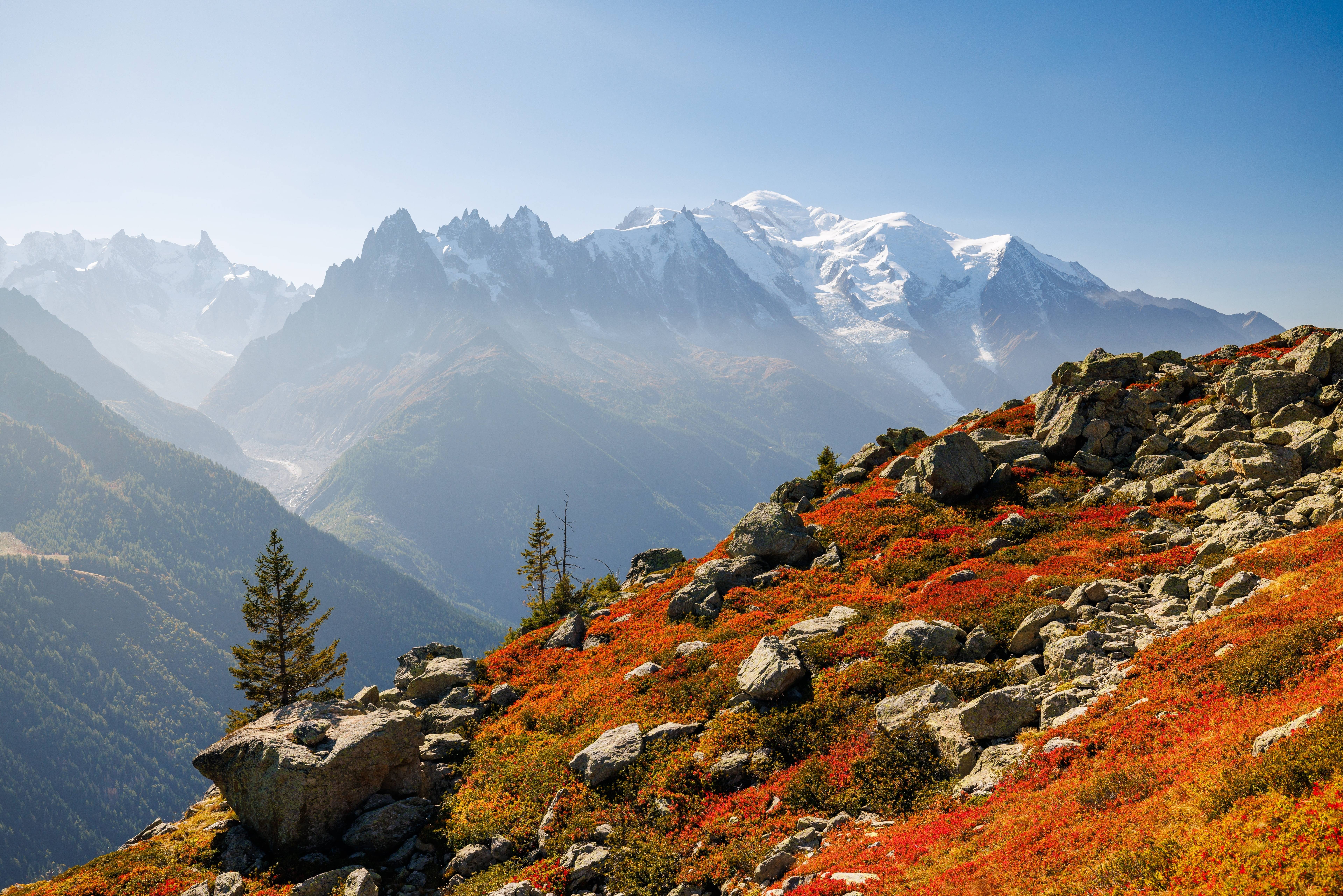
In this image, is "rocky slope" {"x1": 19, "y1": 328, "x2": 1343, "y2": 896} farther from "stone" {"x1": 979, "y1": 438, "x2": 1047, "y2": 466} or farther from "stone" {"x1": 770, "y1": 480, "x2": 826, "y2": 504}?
"stone" {"x1": 770, "y1": 480, "x2": 826, "y2": 504}

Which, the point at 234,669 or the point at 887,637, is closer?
the point at 887,637

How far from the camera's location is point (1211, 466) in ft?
98.7

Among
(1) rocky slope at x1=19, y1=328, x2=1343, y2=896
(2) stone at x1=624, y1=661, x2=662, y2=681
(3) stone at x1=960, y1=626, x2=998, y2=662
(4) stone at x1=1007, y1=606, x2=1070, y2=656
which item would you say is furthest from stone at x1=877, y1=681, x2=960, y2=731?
(2) stone at x1=624, y1=661, x2=662, y2=681

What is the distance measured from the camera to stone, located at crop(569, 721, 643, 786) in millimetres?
20516

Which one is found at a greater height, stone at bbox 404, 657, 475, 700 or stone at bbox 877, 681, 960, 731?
stone at bbox 877, 681, 960, 731

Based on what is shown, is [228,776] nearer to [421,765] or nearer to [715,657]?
[421,765]

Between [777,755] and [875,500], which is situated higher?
[875,500]

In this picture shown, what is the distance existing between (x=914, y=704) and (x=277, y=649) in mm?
47966

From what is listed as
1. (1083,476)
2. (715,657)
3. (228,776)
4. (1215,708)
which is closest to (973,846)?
(1215,708)

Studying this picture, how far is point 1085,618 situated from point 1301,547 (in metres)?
6.97

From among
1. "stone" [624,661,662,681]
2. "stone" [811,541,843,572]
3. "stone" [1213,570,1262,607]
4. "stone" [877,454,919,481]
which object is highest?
"stone" [877,454,919,481]

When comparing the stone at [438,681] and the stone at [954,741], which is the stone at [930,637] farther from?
the stone at [438,681]

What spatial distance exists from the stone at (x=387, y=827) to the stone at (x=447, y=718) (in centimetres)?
579

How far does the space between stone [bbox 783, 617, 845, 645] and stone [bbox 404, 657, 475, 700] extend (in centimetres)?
1817
